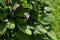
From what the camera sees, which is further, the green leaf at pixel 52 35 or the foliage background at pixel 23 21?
the green leaf at pixel 52 35

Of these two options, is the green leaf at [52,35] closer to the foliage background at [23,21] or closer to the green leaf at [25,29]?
the foliage background at [23,21]

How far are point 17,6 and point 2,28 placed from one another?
523 millimetres

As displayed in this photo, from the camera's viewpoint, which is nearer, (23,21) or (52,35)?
(23,21)

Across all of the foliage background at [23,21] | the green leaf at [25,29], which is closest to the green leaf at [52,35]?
the foliage background at [23,21]

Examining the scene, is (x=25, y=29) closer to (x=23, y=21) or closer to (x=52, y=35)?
(x=23, y=21)

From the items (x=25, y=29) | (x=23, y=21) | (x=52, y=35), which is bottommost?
(x=52, y=35)

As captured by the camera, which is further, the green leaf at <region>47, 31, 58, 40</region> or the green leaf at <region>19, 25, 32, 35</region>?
the green leaf at <region>47, 31, 58, 40</region>

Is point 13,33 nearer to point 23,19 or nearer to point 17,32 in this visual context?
point 17,32

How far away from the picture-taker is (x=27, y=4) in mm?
4273

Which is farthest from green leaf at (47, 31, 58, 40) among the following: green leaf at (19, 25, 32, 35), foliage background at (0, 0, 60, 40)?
green leaf at (19, 25, 32, 35)

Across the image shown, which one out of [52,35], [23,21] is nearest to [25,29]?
[23,21]

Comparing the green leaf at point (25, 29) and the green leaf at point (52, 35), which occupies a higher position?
the green leaf at point (25, 29)

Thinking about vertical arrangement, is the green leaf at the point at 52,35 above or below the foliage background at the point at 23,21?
below

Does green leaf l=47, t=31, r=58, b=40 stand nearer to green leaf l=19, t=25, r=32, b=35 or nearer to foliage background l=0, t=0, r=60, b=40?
foliage background l=0, t=0, r=60, b=40
